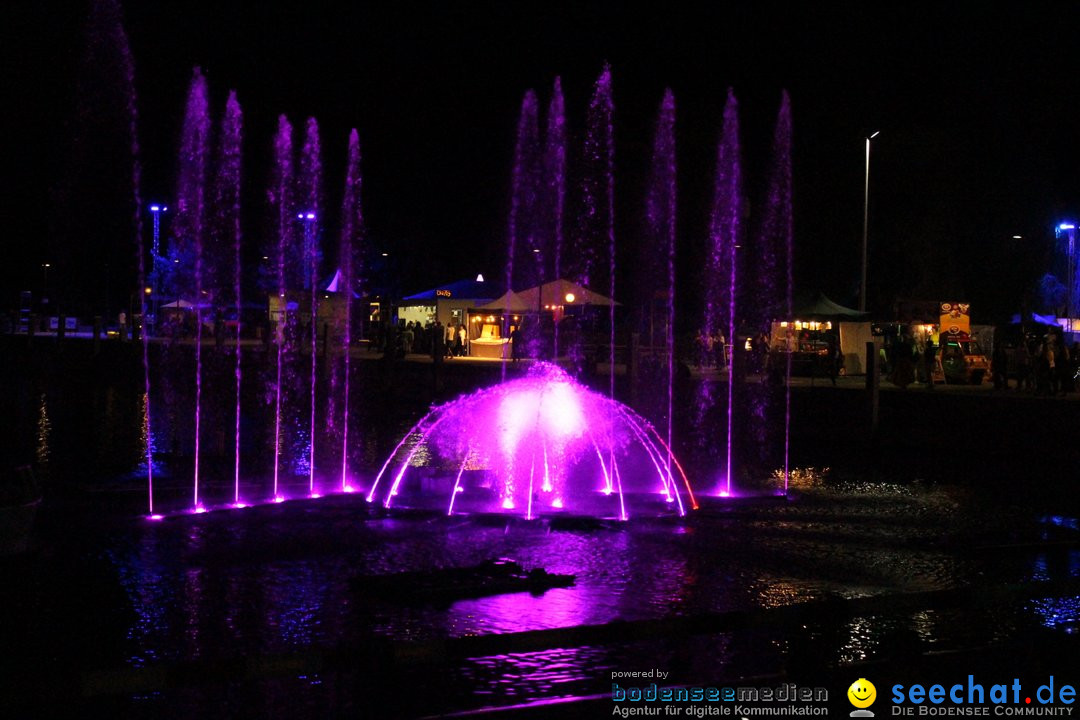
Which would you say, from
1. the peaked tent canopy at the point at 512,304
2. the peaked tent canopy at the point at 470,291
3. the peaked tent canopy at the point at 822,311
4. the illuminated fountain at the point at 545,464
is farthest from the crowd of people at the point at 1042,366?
the peaked tent canopy at the point at 470,291

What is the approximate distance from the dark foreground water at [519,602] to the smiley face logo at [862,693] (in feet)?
0.19

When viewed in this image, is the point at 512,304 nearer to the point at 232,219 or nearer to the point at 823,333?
the point at 823,333

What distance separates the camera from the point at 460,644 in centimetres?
464

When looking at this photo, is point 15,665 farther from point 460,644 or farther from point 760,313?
point 760,313

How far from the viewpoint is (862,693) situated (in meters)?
4.92

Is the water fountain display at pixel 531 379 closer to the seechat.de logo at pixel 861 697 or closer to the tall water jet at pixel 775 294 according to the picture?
the tall water jet at pixel 775 294

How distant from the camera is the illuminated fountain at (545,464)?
547 inches

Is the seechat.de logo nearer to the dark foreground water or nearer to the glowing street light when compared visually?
the dark foreground water

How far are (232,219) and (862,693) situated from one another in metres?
74.4

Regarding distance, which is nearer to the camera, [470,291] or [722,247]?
[470,291]

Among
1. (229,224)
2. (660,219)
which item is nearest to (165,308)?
(229,224)

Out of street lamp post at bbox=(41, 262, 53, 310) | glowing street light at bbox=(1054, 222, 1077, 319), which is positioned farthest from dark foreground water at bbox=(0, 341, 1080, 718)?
street lamp post at bbox=(41, 262, 53, 310)

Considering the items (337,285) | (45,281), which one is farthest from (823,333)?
(45,281)

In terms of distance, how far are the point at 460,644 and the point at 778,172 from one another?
55.7 m
